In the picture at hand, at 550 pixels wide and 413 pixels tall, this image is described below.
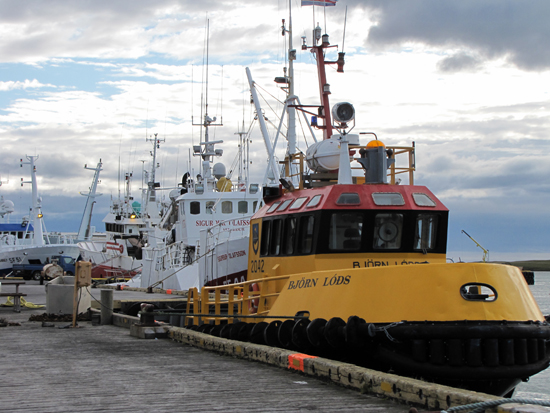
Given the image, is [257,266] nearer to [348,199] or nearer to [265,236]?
[265,236]

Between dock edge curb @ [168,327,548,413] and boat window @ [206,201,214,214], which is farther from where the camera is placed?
boat window @ [206,201,214,214]

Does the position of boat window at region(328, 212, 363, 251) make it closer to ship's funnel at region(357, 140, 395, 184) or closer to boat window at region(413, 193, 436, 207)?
boat window at region(413, 193, 436, 207)

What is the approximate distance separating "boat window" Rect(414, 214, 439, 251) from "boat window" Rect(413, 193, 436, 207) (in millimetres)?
180

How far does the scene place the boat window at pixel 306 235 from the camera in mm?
9133

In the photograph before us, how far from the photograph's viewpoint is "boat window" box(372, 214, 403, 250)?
356 inches

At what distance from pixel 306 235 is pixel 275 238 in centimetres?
106

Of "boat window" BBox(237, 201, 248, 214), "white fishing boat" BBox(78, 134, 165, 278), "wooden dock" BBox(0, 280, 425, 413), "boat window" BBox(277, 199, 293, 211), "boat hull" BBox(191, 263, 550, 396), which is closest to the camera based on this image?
"wooden dock" BBox(0, 280, 425, 413)

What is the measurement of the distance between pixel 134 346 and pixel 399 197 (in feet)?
15.3

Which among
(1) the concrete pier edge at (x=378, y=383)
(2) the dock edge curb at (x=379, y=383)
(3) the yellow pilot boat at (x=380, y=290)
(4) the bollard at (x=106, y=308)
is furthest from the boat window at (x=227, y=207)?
(2) the dock edge curb at (x=379, y=383)

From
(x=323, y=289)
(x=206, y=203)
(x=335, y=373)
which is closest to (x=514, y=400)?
(x=335, y=373)

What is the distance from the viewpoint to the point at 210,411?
4.93 meters

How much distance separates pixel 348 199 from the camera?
29.6ft

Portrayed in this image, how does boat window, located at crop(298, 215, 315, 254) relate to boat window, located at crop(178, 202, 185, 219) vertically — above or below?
below

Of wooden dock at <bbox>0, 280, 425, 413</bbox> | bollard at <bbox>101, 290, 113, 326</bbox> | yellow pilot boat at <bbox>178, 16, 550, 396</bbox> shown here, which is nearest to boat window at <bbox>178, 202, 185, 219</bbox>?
bollard at <bbox>101, 290, 113, 326</bbox>
